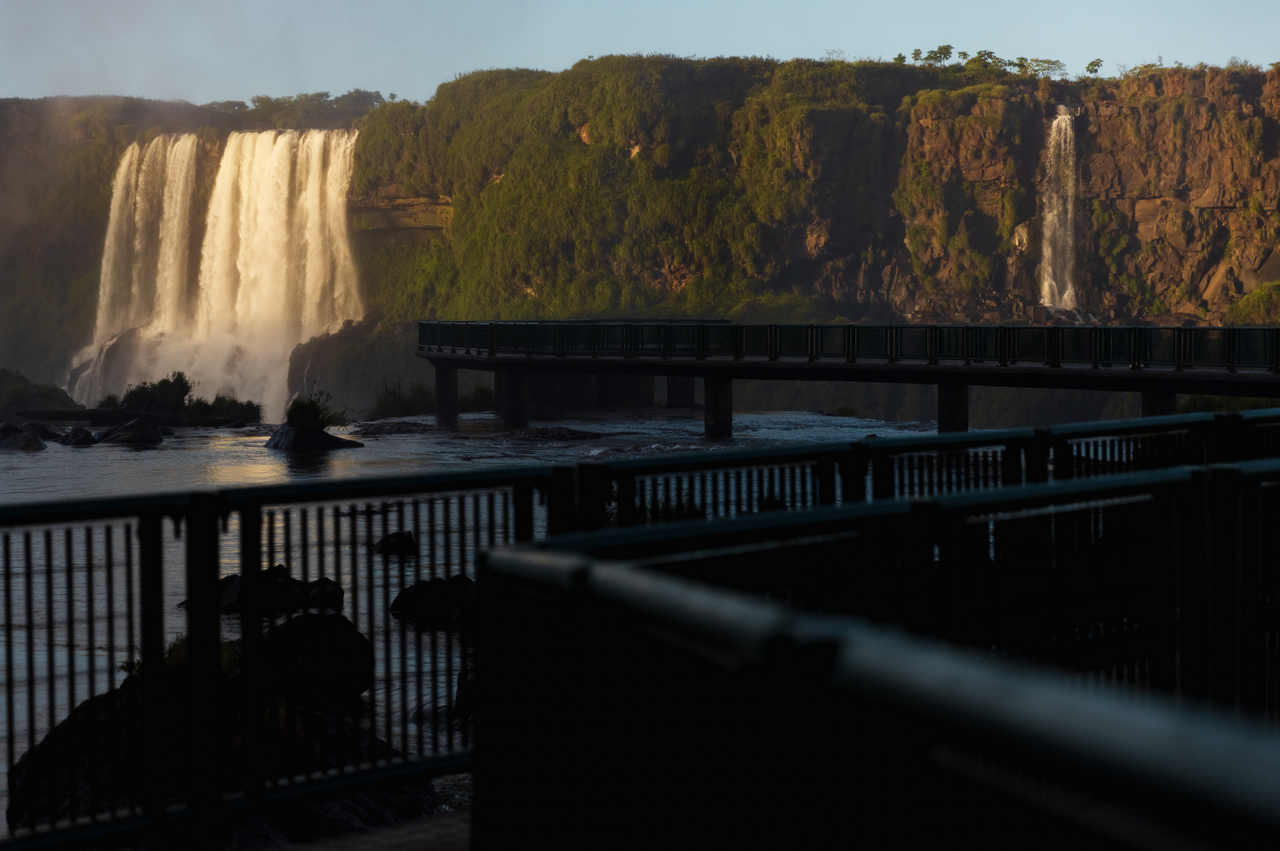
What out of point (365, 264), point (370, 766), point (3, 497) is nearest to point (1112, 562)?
point (370, 766)

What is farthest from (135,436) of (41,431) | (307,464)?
(307,464)

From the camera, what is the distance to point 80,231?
115812mm

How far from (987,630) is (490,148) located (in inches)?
3659

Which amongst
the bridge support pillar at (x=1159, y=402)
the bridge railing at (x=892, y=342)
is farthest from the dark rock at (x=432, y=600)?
the bridge support pillar at (x=1159, y=402)

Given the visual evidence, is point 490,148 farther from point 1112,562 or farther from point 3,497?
point 1112,562

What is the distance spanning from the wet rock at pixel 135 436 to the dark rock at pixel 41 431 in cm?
145

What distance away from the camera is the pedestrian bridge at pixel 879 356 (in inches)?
1235

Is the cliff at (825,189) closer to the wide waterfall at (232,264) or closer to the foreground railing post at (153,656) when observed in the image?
the wide waterfall at (232,264)

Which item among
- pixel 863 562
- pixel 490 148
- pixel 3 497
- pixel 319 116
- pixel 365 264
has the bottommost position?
pixel 3 497

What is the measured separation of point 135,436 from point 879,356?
22842 millimetres

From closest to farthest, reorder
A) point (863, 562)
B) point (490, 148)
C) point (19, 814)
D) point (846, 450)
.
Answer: point (863, 562), point (846, 450), point (19, 814), point (490, 148)

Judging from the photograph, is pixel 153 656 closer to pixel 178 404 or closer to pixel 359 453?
pixel 359 453

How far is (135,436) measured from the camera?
41031mm

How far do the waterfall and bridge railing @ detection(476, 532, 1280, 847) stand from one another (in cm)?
8300
